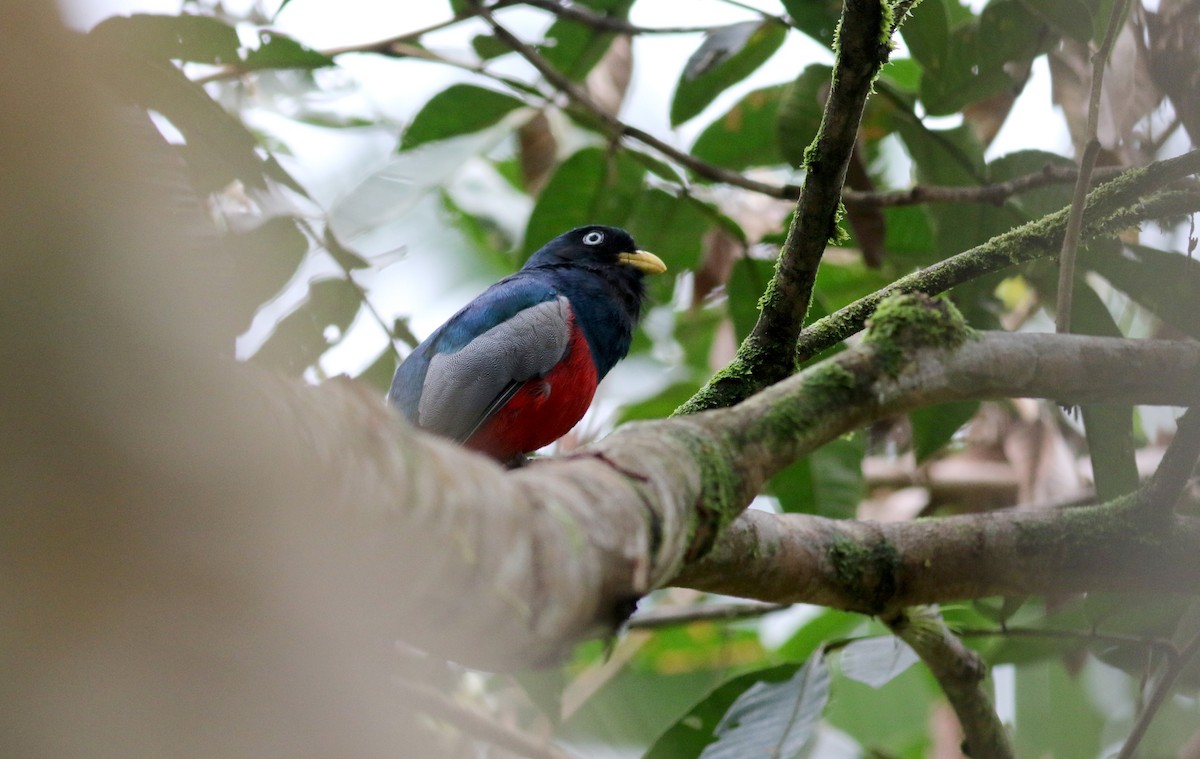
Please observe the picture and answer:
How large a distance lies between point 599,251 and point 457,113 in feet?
3.28

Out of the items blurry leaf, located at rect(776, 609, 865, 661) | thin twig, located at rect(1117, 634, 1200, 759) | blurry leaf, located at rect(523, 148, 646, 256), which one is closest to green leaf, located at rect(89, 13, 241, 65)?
blurry leaf, located at rect(523, 148, 646, 256)

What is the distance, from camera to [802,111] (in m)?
4.28

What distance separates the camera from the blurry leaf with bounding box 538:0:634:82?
482 cm

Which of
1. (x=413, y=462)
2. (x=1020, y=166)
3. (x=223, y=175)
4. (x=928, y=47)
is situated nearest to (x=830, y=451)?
(x=1020, y=166)

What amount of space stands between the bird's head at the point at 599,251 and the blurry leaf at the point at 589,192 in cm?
7

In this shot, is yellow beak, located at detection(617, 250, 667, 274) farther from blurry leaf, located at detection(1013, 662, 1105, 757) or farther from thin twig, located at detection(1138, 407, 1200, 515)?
blurry leaf, located at detection(1013, 662, 1105, 757)

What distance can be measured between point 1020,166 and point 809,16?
101 cm

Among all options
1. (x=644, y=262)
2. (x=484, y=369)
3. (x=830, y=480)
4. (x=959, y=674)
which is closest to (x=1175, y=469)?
(x=959, y=674)

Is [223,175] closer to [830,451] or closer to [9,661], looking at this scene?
[830,451]

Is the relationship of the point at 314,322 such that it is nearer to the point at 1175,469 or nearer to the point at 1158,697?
the point at 1175,469

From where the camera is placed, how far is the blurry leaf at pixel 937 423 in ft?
13.6

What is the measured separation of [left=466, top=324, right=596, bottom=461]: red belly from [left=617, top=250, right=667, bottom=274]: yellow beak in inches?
25.2

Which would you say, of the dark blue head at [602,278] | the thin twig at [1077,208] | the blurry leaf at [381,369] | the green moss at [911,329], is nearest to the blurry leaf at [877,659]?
the thin twig at [1077,208]

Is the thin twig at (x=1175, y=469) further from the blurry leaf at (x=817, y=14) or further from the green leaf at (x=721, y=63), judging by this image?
the green leaf at (x=721, y=63)
